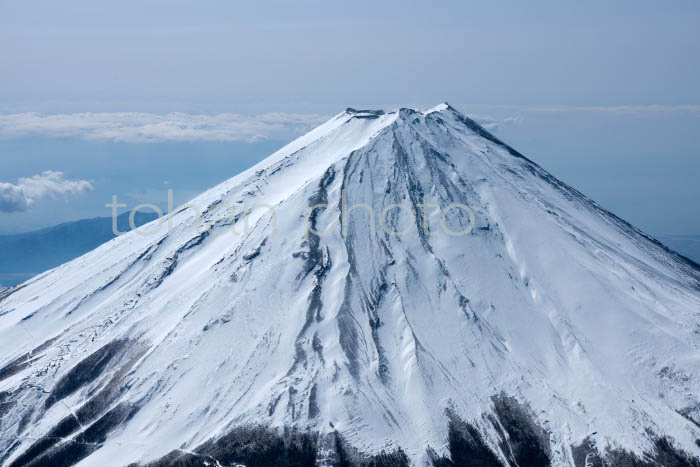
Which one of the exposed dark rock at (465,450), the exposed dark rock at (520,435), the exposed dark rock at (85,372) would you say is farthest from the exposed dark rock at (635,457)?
the exposed dark rock at (85,372)

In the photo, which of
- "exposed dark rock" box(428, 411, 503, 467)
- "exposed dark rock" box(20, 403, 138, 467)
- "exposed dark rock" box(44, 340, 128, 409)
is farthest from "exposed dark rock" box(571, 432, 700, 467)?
"exposed dark rock" box(44, 340, 128, 409)

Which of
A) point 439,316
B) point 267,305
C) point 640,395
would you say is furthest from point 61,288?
point 640,395

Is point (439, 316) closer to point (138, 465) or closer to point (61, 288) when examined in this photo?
point (138, 465)

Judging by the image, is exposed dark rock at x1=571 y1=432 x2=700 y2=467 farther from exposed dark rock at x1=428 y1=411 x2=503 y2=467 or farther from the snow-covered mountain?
exposed dark rock at x1=428 y1=411 x2=503 y2=467

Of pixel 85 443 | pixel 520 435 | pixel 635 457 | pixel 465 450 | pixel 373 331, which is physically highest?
pixel 373 331

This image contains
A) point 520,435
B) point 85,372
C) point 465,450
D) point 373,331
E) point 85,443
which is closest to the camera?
point 465,450

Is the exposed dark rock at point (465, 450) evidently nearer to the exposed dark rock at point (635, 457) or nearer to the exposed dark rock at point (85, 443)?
the exposed dark rock at point (635, 457)

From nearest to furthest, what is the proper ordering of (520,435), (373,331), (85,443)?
(520,435), (85,443), (373,331)

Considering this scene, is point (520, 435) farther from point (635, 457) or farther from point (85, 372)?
point (85, 372)

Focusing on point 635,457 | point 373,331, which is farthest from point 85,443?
point 635,457
